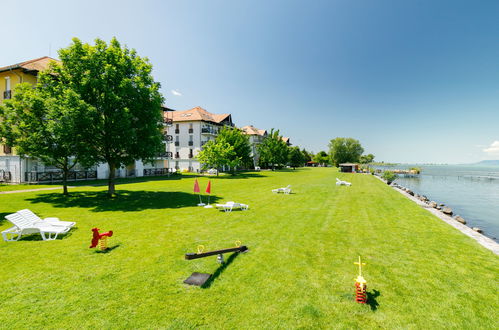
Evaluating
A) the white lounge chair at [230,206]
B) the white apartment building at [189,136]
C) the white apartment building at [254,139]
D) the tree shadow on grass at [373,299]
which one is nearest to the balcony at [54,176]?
the white apartment building at [189,136]

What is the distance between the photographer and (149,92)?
1684 centimetres

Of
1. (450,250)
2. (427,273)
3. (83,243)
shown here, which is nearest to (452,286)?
(427,273)

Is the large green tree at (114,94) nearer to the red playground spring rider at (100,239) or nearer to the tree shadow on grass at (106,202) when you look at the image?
the tree shadow on grass at (106,202)

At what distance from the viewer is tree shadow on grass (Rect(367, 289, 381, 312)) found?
16.4ft

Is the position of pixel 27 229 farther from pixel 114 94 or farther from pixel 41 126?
pixel 41 126

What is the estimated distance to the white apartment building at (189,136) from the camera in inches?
2162

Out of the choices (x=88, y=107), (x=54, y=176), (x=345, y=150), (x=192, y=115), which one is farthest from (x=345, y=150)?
(x=88, y=107)

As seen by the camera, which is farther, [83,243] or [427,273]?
[83,243]

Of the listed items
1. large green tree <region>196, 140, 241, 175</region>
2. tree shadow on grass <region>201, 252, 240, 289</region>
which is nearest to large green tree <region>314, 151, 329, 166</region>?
large green tree <region>196, 140, 241, 175</region>

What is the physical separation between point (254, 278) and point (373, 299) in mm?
2826

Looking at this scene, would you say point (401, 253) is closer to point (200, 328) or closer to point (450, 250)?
point (450, 250)

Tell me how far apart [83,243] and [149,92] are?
11.9 metres

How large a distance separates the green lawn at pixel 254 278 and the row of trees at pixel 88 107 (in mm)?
6964

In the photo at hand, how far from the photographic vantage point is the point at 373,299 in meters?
5.25
